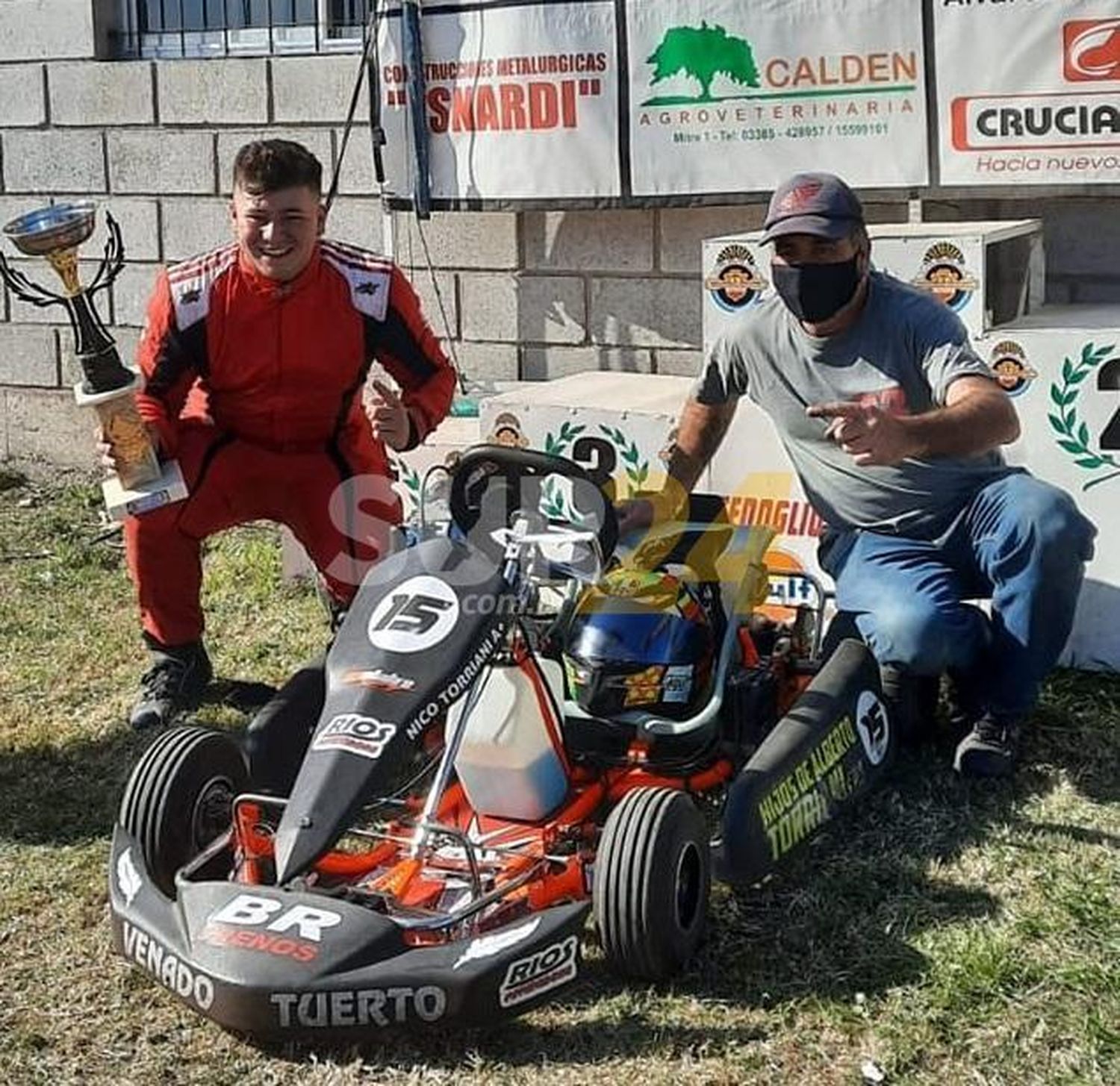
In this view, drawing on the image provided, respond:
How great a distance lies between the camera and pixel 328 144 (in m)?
7.08

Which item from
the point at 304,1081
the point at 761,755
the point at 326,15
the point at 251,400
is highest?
the point at 326,15

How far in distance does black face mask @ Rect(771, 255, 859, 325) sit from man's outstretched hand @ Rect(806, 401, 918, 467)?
466 millimetres

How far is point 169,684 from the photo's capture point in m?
4.93

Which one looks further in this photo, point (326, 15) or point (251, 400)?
point (326, 15)

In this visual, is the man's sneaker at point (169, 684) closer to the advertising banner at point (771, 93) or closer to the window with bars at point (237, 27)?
the advertising banner at point (771, 93)

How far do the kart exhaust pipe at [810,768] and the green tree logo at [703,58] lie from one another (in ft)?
8.41

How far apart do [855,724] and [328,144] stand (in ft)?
13.2

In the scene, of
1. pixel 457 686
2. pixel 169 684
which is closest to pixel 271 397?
pixel 169 684

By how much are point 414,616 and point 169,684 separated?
1.70 meters

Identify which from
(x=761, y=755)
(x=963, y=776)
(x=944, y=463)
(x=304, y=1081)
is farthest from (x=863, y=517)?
(x=304, y=1081)

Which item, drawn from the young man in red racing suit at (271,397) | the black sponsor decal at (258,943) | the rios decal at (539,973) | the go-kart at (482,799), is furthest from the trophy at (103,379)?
the rios decal at (539,973)

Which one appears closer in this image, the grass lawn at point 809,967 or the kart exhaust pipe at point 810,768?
the grass lawn at point 809,967

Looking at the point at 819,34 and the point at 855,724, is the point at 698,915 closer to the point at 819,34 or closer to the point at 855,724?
the point at 855,724

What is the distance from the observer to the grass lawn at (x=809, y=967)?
10.0 feet
